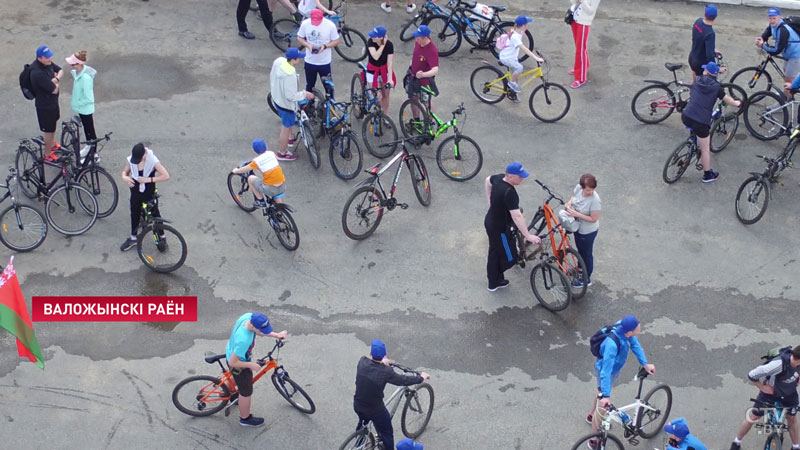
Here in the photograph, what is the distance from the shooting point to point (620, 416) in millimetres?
8742

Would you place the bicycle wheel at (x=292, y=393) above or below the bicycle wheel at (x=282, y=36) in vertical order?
below

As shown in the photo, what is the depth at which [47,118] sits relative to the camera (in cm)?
1258

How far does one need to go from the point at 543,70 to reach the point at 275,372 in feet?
28.1

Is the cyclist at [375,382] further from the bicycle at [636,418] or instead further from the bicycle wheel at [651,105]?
the bicycle wheel at [651,105]

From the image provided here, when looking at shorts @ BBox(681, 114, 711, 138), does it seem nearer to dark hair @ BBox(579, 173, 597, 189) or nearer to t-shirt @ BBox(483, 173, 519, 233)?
dark hair @ BBox(579, 173, 597, 189)

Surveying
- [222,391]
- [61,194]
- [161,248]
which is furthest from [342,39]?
[222,391]

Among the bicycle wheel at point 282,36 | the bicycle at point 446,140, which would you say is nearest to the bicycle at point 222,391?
the bicycle at point 446,140

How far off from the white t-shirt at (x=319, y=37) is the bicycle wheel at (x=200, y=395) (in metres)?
6.12

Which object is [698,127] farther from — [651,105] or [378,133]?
[378,133]

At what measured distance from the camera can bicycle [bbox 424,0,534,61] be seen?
15.7 m

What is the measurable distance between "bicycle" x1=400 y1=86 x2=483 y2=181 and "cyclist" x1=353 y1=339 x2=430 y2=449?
506cm

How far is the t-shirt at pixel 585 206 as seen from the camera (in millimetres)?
10602

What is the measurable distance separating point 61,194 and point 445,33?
740 centimetres

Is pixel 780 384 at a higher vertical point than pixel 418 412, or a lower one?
higher
